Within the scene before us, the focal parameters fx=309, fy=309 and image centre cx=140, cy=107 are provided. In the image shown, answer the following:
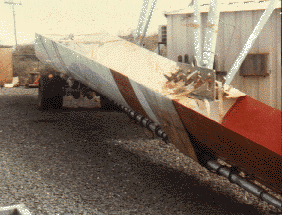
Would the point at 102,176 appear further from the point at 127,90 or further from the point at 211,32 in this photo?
the point at 211,32

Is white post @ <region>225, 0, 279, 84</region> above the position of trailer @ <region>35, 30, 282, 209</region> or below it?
above

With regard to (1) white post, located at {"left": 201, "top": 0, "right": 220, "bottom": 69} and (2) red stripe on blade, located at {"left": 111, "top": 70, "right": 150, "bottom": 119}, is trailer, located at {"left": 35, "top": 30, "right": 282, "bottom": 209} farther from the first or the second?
(1) white post, located at {"left": 201, "top": 0, "right": 220, "bottom": 69}

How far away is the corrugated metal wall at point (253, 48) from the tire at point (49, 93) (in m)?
2.79

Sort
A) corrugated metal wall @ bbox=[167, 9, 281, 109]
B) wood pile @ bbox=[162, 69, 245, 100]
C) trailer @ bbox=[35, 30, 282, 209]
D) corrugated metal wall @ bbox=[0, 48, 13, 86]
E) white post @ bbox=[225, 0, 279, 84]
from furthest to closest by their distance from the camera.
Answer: corrugated metal wall @ bbox=[0, 48, 13, 86] < corrugated metal wall @ bbox=[167, 9, 281, 109] < white post @ bbox=[225, 0, 279, 84] < wood pile @ bbox=[162, 69, 245, 100] < trailer @ bbox=[35, 30, 282, 209]

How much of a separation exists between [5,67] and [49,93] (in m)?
8.53

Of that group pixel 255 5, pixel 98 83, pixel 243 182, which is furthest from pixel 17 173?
pixel 255 5

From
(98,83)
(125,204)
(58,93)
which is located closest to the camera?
(125,204)

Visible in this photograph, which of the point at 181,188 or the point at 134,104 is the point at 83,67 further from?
the point at 181,188

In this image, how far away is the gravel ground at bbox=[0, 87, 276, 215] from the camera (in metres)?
2.79

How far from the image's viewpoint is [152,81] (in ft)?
11.7

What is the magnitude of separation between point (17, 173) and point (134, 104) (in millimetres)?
1469

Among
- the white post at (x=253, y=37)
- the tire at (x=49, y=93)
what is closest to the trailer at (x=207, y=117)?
the white post at (x=253, y=37)

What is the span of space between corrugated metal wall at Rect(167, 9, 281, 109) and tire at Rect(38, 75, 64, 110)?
279 cm

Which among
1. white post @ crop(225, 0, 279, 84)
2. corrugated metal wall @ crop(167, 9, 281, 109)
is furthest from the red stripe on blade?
corrugated metal wall @ crop(167, 9, 281, 109)
